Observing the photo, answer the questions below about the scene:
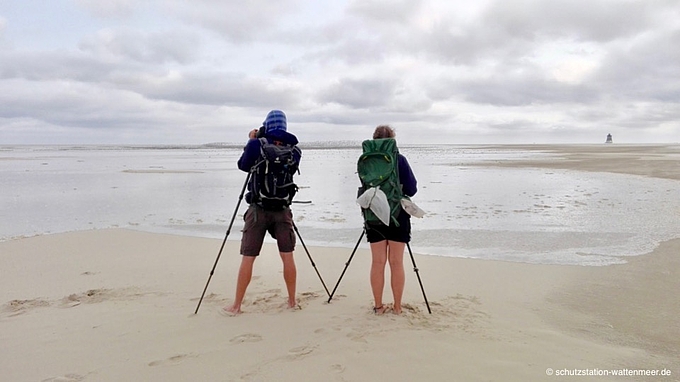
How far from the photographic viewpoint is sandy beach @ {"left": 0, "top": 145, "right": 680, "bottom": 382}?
385 cm

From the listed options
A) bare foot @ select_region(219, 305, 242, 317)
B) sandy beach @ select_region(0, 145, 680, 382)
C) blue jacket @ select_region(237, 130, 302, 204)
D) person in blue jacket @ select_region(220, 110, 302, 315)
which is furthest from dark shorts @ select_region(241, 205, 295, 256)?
sandy beach @ select_region(0, 145, 680, 382)

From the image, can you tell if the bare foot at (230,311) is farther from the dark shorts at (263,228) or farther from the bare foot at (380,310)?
the bare foot at (380,310)

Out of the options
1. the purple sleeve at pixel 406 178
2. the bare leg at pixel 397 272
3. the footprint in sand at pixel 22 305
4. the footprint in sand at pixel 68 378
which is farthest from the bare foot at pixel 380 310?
the footprint in sand at pixel 22 305

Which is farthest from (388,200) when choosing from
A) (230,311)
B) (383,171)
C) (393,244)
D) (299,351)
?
(230,311)

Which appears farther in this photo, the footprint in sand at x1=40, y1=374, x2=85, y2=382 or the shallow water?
the shallow water

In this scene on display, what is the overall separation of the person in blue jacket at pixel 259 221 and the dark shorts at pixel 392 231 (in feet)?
2.98

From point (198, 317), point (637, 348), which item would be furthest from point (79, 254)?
point (637, 348)

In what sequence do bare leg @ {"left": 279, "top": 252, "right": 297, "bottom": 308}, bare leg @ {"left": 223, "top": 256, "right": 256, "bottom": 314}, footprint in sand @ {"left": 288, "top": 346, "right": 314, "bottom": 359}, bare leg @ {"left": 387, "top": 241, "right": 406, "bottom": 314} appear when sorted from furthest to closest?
bare leg @ {"left": 279, "top": 252, "right": 297, "bottom": 308} → bare leg @ {"left": 223, "top": 256, "right": 256, "bottom": 314} → bare leg @ {"left": 387, "top": 241, "right": 406, "bottom": 314} → footprint in sand @ {"left": 288, "top": 346, "right": 314, "bottom": 359}

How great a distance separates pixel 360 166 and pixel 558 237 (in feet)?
20.5

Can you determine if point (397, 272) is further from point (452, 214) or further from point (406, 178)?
point (452, 214)

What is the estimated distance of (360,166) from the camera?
5.17 metres

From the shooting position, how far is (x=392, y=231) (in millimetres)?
5062

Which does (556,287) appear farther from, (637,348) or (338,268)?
(338,268)

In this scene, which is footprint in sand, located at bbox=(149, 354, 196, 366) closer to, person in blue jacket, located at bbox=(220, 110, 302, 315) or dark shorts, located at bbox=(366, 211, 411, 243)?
person in blue jacket, located at bbox=(220, 110, 302, 315)
